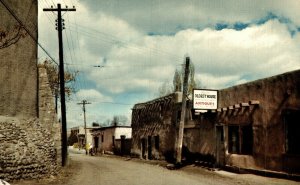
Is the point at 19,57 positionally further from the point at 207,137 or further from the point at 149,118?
the point at 149,118

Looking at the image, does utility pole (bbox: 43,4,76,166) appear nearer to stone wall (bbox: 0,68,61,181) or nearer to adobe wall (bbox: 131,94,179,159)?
stone wall (bbox: 0,68,61,181)

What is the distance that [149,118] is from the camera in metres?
36.8

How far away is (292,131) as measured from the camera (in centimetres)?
1683

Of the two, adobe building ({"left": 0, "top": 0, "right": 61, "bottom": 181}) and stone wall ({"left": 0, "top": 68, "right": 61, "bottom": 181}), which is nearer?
stone wall ({"left": 0, "top": 68, "right": 61, "bottom": 181})

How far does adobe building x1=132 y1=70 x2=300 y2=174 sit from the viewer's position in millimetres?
16781

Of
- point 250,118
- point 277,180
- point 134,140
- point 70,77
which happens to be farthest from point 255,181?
point 70,77

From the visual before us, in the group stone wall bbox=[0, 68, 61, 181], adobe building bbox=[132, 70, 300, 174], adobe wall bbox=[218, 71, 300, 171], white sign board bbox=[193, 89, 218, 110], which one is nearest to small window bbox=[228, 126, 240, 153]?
adobe building bbox=[132, 70, 300, 174]

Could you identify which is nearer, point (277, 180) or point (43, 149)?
point (277, 180)

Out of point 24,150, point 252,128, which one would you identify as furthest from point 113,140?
point 24,150

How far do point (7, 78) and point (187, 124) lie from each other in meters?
13.9

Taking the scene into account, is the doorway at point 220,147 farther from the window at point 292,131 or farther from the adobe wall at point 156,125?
the adobe wall at point 156,125

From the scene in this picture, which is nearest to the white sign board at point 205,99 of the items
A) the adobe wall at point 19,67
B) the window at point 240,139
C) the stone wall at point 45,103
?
the window at point 240,139

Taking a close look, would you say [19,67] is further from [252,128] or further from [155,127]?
[155,127]

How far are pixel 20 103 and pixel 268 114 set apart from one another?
1211cm
